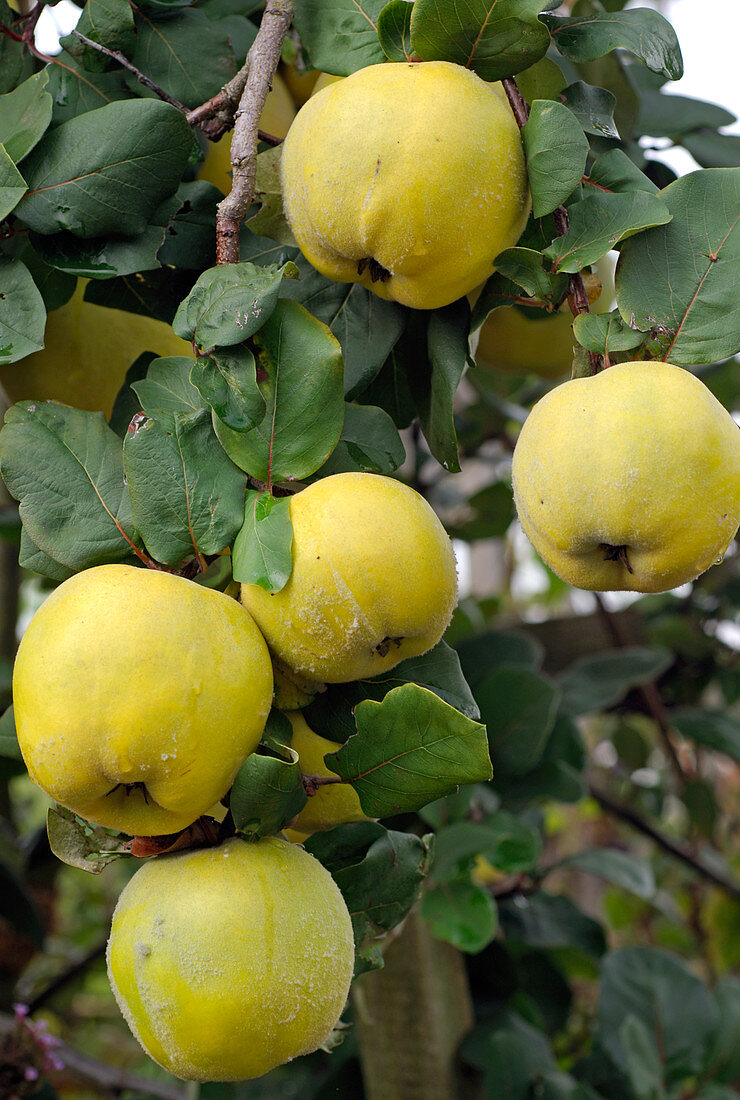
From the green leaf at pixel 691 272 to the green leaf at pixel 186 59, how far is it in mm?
324

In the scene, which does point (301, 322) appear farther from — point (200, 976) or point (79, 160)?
point (200, 976)

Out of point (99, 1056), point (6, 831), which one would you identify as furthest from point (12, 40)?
point (99, 1056)

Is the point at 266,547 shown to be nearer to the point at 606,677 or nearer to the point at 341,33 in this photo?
the point at 341,33

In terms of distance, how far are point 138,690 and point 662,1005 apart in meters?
1.04

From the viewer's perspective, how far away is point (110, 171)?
59 cm

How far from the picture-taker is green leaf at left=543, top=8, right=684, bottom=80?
1.90 ft

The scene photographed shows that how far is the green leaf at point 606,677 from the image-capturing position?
4.09ft

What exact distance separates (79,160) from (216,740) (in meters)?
0.38

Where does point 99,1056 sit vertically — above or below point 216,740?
below

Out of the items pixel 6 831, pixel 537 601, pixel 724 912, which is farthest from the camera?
pixel 537 601

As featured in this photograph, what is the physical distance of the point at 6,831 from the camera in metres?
1.18

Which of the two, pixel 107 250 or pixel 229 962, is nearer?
pixel 229 962

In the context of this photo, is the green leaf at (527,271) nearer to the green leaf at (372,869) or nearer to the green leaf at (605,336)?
the green leaf at (605,336)

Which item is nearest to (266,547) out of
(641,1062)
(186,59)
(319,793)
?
(319,793)
